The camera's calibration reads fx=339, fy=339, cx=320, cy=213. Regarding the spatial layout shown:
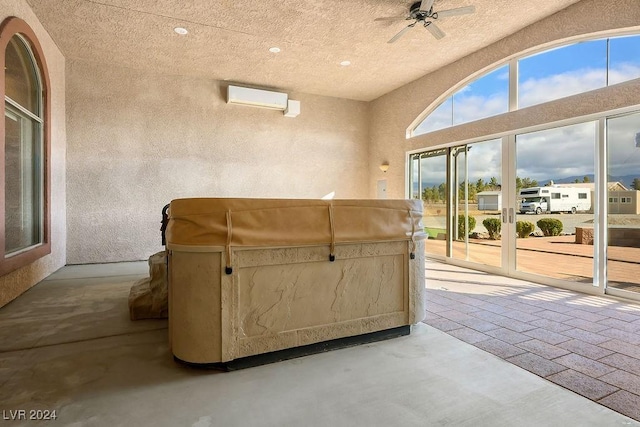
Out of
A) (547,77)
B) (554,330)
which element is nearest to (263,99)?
(547,77)

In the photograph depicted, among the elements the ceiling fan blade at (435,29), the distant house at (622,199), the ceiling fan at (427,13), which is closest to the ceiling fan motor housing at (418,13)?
the ceiling fan at (427,13)

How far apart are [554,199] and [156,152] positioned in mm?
6680

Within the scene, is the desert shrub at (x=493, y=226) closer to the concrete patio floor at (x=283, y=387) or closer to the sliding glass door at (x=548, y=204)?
the sliding glass door at (x=548, y=204)

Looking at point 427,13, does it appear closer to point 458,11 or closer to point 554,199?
point 458,11

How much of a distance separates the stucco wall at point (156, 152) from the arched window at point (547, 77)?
3141 mm

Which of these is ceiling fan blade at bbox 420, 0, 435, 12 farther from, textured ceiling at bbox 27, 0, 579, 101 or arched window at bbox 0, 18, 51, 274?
arched window at bbox 0, 18, 51, 274

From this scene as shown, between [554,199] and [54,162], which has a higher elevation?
Answer: [54,162]

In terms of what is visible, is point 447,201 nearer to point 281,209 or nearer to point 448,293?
point 448,293

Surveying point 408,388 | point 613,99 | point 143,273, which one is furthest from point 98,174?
point 613,99

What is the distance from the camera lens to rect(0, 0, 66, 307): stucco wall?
13.4 feet

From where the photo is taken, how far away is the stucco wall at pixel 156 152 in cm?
595

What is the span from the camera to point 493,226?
18.3ft

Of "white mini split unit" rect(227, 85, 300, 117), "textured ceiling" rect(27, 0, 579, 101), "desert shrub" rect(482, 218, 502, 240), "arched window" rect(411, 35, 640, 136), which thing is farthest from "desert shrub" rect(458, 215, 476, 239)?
"white mini split unit" rect(227, 85, 300, 117)

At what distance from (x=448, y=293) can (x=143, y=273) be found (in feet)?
14.6
